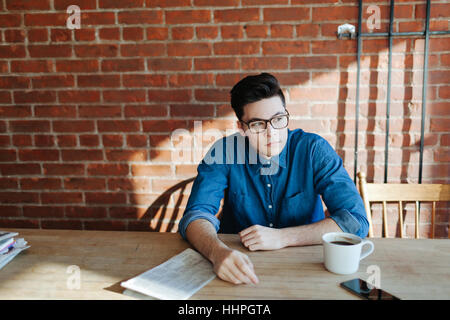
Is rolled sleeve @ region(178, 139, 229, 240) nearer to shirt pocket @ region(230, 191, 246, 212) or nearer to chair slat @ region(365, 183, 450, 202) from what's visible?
shirt pocket @ region(230, 191, 246, 212)

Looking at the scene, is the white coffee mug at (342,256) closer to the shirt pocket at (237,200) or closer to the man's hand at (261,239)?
the man's hand at (261,239)

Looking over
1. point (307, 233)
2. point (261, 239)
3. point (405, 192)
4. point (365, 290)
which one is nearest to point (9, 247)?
point (261, 239)

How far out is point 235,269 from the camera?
3.06 ft

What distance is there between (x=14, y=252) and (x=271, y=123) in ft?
3.28

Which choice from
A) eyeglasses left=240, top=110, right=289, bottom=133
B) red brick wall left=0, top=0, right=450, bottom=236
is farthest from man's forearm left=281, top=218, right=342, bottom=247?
red brick wall left=0, top=0, right=450, bottom=236

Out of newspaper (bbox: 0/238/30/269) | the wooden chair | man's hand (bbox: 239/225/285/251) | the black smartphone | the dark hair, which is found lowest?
the black smartphone

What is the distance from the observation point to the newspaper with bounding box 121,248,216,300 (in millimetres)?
868

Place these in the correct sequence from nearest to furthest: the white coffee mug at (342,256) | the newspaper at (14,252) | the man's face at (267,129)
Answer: the white coffee mug at (342,256) → the newspaper at (14,252) → the man's face at (267,129)

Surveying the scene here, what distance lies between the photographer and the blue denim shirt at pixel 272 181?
4.60 feet

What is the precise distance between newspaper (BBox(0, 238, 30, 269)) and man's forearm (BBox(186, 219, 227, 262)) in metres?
0.55

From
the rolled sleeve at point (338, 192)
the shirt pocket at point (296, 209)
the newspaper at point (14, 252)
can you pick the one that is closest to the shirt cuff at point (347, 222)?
the rolled sleeve at point (338, 192)
